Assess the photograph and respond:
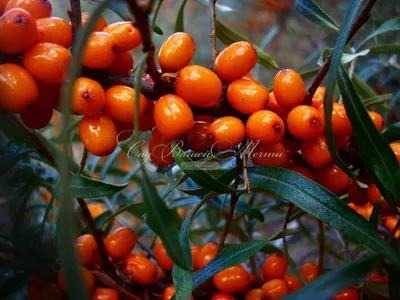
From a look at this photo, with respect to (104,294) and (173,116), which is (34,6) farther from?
(104,294)

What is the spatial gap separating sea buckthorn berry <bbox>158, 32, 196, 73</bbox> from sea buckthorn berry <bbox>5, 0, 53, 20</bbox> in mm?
160

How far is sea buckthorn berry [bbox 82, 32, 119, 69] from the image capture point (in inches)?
18.8

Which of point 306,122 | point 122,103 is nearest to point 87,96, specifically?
point 122,103

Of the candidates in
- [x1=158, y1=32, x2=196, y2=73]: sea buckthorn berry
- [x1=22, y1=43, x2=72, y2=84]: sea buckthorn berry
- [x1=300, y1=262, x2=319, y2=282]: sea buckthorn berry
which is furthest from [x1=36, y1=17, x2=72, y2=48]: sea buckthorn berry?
[x1=300, y1=262, x2=319, y2=282]: sea buckthorn berry

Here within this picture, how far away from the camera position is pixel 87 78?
49 cm

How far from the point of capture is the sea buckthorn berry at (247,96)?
516 millimetres

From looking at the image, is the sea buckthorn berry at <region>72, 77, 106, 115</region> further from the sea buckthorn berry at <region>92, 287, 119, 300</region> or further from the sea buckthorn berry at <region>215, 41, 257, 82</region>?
the sea buckthorn berry at <region>92, 287, 119, 300</region>

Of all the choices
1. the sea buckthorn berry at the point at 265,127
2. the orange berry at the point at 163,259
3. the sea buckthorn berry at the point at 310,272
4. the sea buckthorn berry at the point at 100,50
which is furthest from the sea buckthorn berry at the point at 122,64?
the sea buckthorn berry at the point at 310,272

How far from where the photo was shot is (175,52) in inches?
20.2

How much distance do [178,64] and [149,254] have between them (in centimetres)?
38

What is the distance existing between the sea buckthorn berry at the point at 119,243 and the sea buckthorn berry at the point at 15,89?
271 millimetres

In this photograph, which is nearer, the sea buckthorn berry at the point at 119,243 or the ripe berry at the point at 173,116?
the ripe berry at the point at 173,116

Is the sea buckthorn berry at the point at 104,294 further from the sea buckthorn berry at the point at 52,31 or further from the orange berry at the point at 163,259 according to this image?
the sea buckthorn berry at the point at 52,31

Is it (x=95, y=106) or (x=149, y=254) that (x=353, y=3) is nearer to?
(x=95, y=106)
